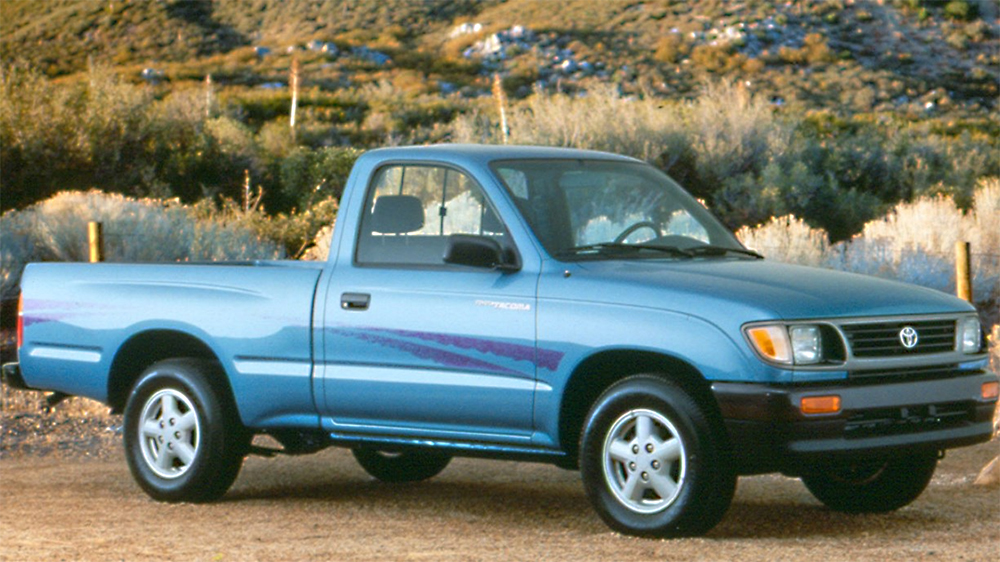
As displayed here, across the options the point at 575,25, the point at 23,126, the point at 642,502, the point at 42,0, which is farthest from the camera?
the point at 42,0

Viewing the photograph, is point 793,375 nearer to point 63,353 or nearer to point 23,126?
point 63,353

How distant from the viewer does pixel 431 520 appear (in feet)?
27.4

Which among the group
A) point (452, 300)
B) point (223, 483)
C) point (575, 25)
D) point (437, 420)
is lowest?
point (223, 483)

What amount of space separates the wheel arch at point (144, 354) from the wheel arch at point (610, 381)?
229 centimetres

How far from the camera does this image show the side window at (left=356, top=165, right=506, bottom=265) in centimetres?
817

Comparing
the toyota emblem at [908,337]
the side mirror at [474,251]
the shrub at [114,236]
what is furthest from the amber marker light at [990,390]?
the shrub at [114,236]

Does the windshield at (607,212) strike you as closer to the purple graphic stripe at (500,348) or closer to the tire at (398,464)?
the purple graphic stripe at (500,348)

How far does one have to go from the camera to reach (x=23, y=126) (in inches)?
1019

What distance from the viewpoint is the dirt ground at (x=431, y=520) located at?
7223 millimetres

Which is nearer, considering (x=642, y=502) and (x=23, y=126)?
(x=642, y=502)

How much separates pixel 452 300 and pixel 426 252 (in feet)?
1.37

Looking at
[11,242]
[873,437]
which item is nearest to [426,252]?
[873,437]

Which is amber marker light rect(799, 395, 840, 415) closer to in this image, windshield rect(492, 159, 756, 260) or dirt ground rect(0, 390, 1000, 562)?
dirt ground rect(0, 390, 1000, 562)

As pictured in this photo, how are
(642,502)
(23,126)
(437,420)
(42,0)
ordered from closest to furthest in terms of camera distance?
(642,502)
(437,420)
(23,126)
(42,0)
